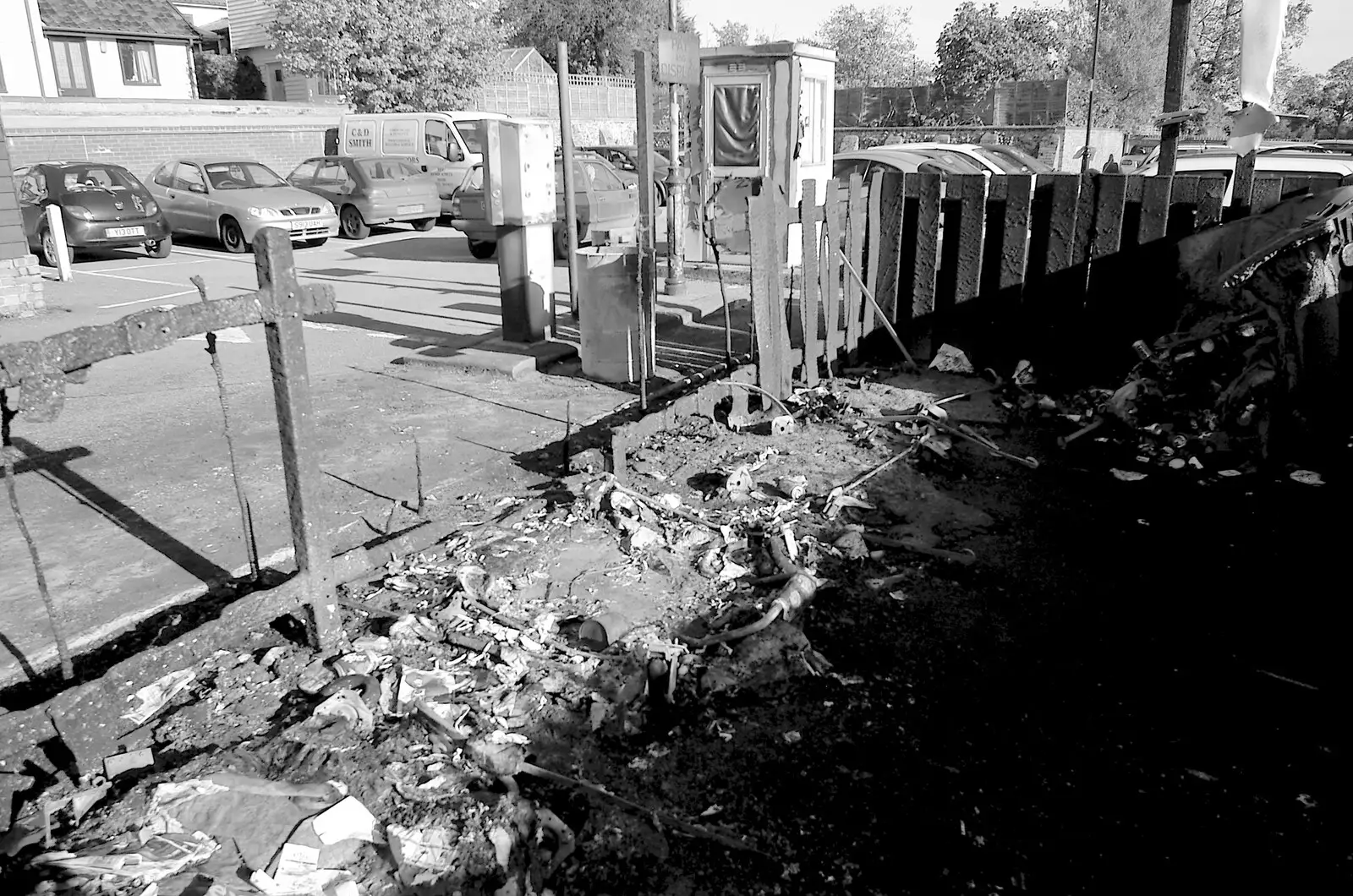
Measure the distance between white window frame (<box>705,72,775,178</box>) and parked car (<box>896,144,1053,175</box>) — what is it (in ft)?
8.39

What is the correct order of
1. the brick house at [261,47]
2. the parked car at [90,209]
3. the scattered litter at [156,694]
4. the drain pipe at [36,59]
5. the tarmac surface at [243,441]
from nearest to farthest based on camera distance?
the scattered litter at [156,694]
the tarmac surface at [243,441]
the parked car at [90,209]
the drain pipe at [36,59]
the brick house at [261,47]

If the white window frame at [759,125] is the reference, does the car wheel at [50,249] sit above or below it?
below

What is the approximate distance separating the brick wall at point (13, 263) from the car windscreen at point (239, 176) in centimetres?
624

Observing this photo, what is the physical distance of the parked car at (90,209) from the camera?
15.7 metres

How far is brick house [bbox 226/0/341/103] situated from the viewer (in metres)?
47.8

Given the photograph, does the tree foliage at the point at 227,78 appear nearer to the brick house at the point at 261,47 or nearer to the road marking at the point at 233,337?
the brick house at the point at 261,47

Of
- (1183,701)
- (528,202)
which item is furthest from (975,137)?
(1183,701)

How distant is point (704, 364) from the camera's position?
891cm

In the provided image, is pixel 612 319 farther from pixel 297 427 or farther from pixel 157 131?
pixel 157 131

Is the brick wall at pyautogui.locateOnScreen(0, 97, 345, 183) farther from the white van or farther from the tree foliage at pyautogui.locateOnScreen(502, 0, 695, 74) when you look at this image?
the tree foliage at pyautogui.locateOnScreen(502, 0, 695, 74)

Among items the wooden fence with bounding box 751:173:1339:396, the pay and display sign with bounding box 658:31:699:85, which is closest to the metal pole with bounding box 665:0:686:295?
the pay and display sign with bounding box 658:31:699:85

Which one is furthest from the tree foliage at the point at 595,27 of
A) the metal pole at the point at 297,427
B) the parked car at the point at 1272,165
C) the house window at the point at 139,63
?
the metal pole at the point at 297,427

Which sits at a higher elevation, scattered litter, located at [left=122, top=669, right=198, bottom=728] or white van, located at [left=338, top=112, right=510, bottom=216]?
white van, located at [left=338, top=112, right=510, bottom=216]

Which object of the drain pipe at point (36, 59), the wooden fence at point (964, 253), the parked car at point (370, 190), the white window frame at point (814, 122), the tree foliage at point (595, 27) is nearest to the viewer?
the wooden fence at point (964, 253)
